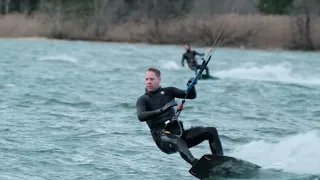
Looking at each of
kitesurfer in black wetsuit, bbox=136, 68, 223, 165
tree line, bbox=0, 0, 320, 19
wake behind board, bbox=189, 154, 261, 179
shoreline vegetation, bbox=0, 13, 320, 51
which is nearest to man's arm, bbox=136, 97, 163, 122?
kitesurfer in black wetsuit, bbox=136, 68, 223, 165

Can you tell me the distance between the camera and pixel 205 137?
11.9 meters

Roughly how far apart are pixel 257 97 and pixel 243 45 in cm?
2922

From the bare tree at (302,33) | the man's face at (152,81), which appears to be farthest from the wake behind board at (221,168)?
the bare tree at (302,33)

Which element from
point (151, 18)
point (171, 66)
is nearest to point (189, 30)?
point (151, 18)

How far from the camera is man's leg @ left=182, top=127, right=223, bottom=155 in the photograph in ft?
39.1

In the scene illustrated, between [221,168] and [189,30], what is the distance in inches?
1821

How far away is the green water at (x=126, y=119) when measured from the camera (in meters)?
12.9

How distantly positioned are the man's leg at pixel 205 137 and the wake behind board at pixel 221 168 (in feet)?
0.74

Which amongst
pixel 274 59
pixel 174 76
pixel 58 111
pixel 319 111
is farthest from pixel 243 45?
pixel 58 111

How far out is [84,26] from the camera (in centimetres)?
6400

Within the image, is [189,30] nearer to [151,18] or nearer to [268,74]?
[151,18]

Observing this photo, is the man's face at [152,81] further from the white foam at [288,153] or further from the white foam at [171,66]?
the white foam at [171,66]

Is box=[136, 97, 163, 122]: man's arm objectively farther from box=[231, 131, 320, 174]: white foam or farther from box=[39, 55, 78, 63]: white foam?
box=[39, 55, 78, 63]: white foam

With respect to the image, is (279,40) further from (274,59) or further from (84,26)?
(84,26)
